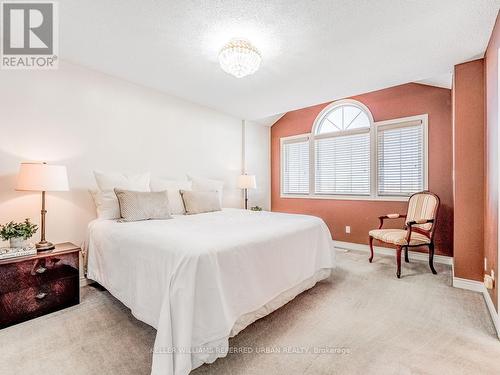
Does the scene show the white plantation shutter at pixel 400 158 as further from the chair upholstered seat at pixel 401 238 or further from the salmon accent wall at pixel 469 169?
the salmon accent wall at pixel 469 169

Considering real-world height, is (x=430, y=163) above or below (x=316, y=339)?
above

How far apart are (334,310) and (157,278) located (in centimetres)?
159

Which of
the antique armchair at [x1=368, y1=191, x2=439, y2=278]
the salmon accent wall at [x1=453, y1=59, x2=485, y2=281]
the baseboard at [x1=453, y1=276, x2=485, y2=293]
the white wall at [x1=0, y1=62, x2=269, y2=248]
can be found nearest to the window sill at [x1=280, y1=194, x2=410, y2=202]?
the antique armchair at [x1=368, y1=191, x2=439, y2=278]

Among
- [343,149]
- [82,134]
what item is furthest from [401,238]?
[82,134]

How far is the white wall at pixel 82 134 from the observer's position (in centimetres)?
247

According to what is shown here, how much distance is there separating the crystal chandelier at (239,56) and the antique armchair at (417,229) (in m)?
2.65

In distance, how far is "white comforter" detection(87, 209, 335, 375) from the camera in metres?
1.40

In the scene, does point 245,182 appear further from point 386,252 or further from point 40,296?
point 40,296

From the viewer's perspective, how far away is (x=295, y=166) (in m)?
5.36

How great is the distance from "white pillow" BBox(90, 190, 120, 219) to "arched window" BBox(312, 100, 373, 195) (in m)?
3.59

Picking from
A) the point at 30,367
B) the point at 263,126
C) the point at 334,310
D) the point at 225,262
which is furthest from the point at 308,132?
the point at 30,367

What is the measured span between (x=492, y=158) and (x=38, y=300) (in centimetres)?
409

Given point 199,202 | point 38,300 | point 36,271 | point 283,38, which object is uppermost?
point 283,38

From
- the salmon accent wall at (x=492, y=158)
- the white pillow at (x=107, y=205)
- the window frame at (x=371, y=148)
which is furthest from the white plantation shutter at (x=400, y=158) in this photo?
the white pillow at (x=107, y=205)
